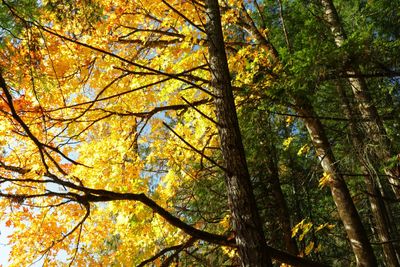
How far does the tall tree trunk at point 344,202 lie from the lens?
16.9ft

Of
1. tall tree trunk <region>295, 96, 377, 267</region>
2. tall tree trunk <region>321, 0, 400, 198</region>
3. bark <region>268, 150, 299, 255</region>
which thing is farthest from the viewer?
bark <region>268, 150, 299, 255</region>

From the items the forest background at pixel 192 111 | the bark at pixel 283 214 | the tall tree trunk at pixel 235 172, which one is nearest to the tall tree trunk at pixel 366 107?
the forest background at pixel 192 111

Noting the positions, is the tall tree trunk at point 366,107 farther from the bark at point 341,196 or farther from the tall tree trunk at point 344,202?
the tall tree trunk at point 344,202

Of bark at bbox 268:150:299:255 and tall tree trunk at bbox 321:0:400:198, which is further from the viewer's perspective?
bark at bbox 268:150:299:255

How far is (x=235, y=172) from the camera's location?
310cm

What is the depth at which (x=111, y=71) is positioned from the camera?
755cm

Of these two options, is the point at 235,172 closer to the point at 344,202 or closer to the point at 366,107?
the point at 366,107

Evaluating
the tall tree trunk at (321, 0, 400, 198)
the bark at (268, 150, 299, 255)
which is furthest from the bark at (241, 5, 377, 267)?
the bark at (268, 150, 299, 255)

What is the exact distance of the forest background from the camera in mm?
3164

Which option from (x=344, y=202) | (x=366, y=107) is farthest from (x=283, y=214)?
(x=366, y=107)

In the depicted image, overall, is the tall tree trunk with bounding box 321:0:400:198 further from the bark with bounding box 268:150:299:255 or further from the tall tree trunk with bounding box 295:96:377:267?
the bark with bounding box 268:150:299:255

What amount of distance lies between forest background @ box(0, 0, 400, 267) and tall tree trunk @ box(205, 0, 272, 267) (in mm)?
13

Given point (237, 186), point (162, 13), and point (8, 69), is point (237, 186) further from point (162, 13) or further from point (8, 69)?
point (162, 13)

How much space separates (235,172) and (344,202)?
11.5 feet
